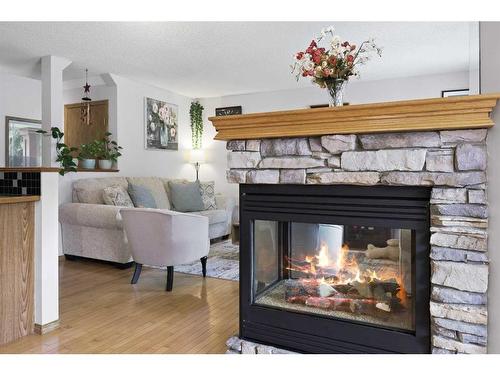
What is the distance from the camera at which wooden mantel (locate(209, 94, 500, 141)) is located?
4.55 feet

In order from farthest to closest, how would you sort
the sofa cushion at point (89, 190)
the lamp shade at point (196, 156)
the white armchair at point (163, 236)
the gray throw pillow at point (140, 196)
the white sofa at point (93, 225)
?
the lamp shade at point (196, 156) < the gray throw pillow at point (140, 196) < the sofa cushion at point (89, 190) < the white sofa at point (93, 225) < the white armchair at point (163, 236)

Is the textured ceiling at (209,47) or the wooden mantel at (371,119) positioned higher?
the textured ceiling at (209,47)

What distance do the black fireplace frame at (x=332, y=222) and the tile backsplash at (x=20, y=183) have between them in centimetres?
147

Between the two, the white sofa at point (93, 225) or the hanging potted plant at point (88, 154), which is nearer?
the white sofa at point (93, 225)

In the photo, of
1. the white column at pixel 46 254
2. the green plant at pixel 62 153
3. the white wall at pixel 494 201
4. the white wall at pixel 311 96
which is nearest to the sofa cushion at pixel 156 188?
the green plant at pixel 62 153

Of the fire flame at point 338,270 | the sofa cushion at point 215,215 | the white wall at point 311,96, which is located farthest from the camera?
the white wall at point 311,96

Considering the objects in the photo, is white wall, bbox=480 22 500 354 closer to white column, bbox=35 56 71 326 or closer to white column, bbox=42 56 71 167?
white column, bbox=35 56 71 326

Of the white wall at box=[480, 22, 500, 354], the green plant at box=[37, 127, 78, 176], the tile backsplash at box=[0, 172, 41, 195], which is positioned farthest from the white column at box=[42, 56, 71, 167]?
the white wall at box=[480, 22, 500, 354]

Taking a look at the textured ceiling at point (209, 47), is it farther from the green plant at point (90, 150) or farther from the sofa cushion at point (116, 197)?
the sofa cushion at point (116, 197)

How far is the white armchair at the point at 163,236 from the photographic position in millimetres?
3146

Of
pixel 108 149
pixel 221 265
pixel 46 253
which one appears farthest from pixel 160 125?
pixel 46 253

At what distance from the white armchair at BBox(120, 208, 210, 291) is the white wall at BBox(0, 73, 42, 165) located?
3.03 m

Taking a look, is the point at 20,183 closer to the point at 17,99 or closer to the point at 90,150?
the point at 90,150
